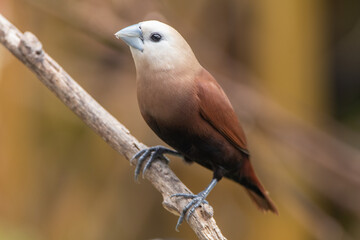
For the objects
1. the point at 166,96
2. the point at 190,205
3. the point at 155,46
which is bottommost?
the point at 190,205

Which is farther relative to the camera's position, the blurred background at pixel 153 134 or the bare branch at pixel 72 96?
the blurred background at pixel 153 134

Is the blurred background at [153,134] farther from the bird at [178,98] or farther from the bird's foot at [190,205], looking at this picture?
the bird's foot at [190,205]

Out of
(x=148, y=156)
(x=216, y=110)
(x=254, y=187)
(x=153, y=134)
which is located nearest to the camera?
(x=216, y=110)

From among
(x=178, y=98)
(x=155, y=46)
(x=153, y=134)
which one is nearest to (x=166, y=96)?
(x=178, y=98)

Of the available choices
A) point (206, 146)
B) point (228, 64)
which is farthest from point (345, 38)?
point (206, 146)

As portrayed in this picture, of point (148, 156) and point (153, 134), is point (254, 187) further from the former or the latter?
point (153, 134)

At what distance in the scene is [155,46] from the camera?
6.41 ft

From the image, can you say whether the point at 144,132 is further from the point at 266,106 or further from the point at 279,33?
the point at 279,33

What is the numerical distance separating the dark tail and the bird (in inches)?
8.9

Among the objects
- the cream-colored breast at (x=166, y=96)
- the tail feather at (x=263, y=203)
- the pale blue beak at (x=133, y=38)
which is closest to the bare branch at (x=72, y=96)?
the cream-colored breast at (x=166, y=96)

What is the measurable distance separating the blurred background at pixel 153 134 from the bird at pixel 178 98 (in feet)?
4.07

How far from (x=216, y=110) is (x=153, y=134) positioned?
1536 millimetres

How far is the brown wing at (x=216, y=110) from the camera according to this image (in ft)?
6.59

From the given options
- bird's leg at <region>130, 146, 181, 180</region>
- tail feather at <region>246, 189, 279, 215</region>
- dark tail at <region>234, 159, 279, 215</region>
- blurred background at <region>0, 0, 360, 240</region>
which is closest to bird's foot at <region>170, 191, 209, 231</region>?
bird's leg at <region>130, 146, 181, 180</region>
